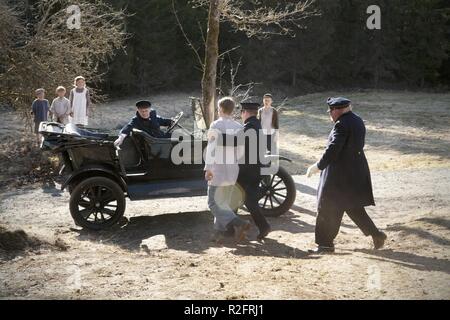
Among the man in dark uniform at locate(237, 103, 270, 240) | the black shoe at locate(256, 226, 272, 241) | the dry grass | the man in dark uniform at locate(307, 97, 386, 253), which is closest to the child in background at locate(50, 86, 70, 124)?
the dry grass

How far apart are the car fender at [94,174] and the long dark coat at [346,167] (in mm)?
3237

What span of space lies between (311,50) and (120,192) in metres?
27.5

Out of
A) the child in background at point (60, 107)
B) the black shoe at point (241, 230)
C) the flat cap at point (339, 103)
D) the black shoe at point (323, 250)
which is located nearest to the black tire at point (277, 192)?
the black shoe at point (241, 230)

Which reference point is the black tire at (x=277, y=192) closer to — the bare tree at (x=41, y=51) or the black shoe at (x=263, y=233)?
the black shoe at (x=263, y=233)

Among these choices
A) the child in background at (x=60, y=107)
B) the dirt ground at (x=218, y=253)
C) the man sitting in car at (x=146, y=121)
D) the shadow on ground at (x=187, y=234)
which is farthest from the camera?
the child in background at (x=60, y=107)

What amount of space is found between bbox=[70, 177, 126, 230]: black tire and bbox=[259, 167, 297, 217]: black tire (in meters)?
2.15

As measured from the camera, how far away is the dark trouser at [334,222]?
6.25 meters

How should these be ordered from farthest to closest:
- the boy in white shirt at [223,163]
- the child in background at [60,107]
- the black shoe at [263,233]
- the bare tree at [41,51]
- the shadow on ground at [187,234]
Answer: the bare tree at [41,51] < the child in background at [60,107] < the black shoe at [263,233] < the boy in white shirt at [223,163] < the shadow on ground at [187,234]

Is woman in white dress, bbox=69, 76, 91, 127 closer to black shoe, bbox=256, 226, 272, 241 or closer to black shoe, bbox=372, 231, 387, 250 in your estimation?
black shoe, bbox=256, 226, 272, 241

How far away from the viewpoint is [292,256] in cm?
638

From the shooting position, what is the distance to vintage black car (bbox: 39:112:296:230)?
7.91m

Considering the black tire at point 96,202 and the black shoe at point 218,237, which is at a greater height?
the black tire at point 96,202
